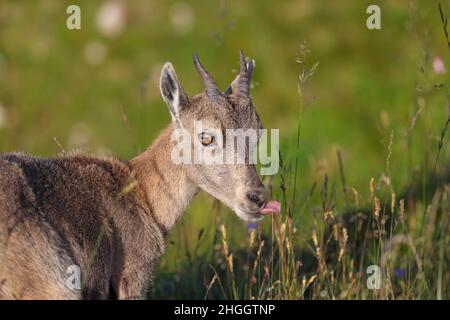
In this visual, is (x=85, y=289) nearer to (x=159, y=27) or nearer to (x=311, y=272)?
(x=311, y=272)

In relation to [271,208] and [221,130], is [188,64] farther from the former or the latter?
[271,208]

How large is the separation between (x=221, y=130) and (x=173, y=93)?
63 centimetres

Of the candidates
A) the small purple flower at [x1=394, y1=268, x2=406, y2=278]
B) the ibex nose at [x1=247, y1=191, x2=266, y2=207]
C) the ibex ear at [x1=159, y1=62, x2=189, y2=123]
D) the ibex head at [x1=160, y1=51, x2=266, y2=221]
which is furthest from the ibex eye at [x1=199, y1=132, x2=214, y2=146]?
the small purple flower at [x1=394, y1=268, x2=406, y2=278]

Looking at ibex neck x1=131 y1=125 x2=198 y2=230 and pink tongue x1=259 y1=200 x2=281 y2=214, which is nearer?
pink tongue x1=259 y1=200 x2=281 y2=214

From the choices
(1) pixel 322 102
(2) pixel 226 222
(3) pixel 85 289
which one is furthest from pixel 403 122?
(3) pixel 85 289

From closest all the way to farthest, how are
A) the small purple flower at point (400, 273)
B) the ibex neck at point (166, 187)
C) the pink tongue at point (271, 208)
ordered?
the pink tongue at point (271, 208) → the ibex neck at point (166, 187) → the small purple flower at point (400, 273)

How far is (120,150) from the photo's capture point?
1734 centimetres

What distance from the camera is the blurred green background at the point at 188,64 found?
1720 centimetres

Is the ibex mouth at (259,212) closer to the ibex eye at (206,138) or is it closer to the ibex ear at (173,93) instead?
the ibex eye at (206,138)

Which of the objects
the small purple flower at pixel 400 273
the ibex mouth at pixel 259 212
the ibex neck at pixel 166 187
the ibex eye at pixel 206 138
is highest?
the ibex eye at pixel 206 138

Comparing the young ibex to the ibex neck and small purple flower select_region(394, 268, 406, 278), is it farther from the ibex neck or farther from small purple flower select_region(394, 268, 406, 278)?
small purple flower select_region(394, 268, 406, 278)

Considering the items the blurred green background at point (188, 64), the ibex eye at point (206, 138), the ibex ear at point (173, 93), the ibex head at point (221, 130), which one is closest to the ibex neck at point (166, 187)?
the ibex head at point (221, 130)

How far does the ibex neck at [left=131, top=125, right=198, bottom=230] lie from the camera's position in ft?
28.8

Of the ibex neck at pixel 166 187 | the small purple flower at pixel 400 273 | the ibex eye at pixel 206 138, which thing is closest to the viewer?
the ibex eye at pixel 206 138
